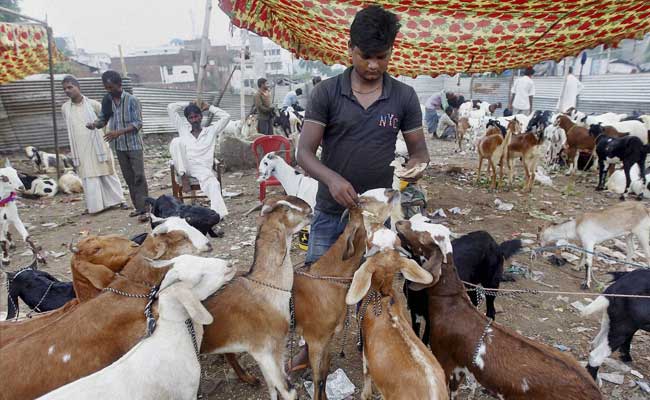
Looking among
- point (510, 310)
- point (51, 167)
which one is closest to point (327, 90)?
point (510, 310)

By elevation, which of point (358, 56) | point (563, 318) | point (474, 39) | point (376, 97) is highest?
point (474, 39)

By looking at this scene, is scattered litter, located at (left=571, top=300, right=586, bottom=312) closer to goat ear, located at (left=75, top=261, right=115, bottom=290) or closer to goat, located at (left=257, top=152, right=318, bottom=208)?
goat, located at (left=257, top=152, right=318, bottom=208)

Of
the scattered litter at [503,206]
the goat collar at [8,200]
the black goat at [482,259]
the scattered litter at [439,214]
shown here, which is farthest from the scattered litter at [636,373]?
the goat collar at [8,200]

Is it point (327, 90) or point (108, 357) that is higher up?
point (327, 90)

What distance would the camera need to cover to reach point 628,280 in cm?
315

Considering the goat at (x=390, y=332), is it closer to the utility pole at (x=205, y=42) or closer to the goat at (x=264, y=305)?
the goat at (x=264, y=305)

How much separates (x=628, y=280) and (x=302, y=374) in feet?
9.70

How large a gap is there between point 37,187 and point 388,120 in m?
10.5

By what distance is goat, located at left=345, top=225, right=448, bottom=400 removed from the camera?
2.12m

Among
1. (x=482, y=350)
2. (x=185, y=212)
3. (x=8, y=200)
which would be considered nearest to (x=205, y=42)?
(x=8, y=200)

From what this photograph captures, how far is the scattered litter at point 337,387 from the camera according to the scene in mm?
3258

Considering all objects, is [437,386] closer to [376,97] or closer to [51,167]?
[376,97]

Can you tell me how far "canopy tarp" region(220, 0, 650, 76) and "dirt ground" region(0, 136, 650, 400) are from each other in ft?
9.47

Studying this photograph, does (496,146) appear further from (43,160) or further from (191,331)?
(43,160)
